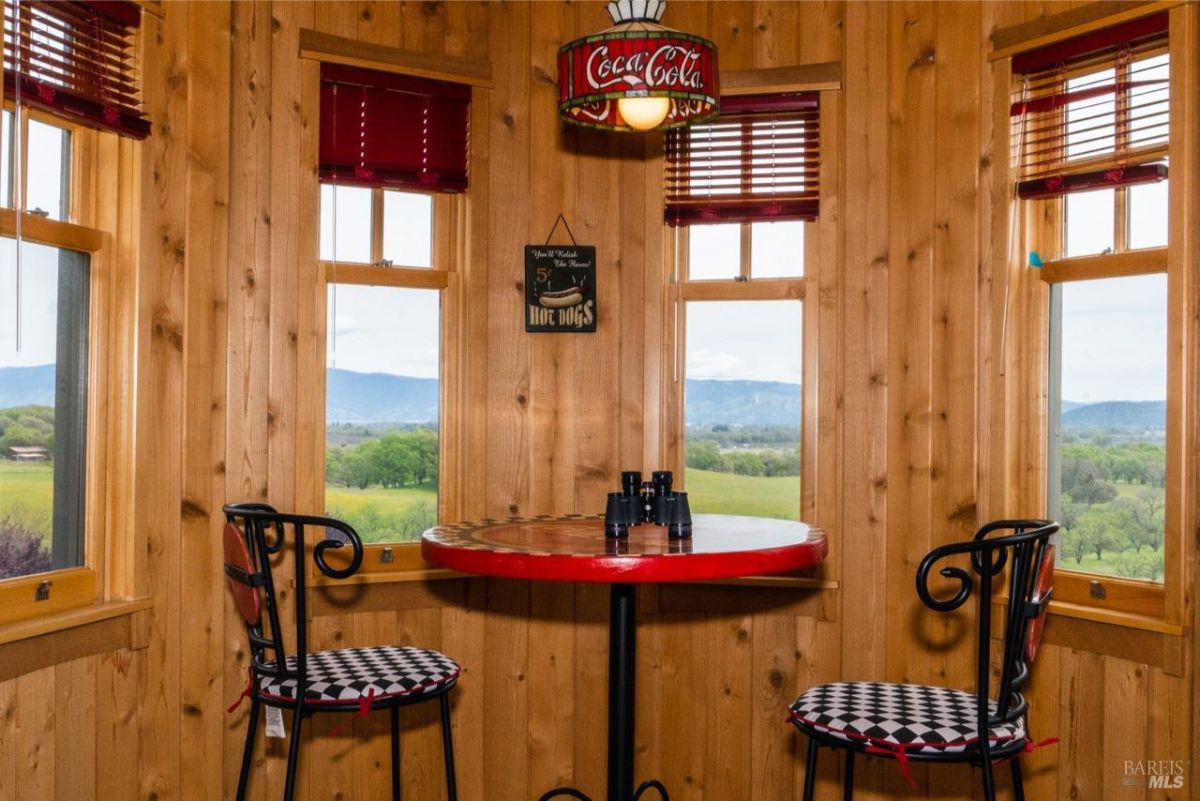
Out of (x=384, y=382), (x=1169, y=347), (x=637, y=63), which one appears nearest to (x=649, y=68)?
(x=637, y=63)

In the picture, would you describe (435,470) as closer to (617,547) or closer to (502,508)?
(502,508)

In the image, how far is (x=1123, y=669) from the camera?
3.00 metres

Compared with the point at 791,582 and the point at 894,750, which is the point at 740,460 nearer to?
the point at 791,582

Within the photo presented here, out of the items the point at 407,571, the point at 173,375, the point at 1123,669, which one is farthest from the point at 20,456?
the point at 1123,669

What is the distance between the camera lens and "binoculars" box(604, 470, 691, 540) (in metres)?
2.72

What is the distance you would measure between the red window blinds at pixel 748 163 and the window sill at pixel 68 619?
2.01 m

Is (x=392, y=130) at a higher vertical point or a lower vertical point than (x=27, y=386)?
higher

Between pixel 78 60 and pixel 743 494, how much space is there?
2.33 metres

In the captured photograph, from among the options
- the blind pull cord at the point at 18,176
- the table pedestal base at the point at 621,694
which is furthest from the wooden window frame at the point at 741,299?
the blind pull cord at the point at 18,176

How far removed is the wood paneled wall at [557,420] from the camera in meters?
3.11

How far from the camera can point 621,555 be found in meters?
2.39

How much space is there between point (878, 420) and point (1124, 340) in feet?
2.40

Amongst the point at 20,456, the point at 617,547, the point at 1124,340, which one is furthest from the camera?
the point at 1124,340

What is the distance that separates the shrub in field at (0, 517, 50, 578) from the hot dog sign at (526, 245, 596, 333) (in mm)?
1571
